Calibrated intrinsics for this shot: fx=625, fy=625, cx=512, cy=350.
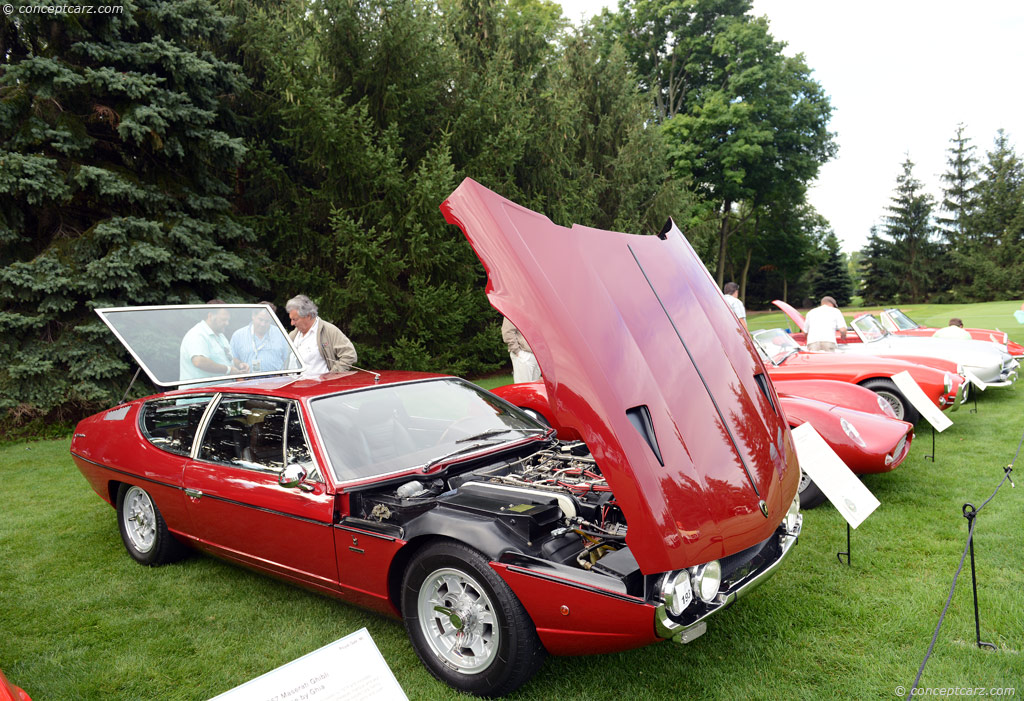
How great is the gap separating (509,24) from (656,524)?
16.7 m

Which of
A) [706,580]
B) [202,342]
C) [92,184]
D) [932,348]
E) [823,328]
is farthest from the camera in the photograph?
[932,348]

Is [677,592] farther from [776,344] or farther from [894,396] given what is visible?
[776,344]

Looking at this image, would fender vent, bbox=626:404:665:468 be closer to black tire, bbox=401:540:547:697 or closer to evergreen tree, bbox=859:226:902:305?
black tire, bbox=401:540:547:697

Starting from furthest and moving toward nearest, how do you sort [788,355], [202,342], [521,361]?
[788,355] → [521,361] → [202,342]

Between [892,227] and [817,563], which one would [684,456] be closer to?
[817,563]

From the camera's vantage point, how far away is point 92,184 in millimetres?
9359

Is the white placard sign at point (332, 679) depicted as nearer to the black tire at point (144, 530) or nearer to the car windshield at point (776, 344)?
the black tire at point (144, 530)

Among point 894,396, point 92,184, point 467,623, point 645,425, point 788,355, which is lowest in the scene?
point 467,623

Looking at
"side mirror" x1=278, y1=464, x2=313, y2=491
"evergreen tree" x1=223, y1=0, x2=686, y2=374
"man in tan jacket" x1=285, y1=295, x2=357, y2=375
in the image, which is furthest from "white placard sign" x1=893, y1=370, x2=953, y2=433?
"evergreen tree" x1=223, y1=0, x2=686, y2=374

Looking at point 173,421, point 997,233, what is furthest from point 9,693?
point 997,233

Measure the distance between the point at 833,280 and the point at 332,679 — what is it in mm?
51783

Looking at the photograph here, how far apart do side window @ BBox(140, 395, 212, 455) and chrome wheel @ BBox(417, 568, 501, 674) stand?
6.99 ft

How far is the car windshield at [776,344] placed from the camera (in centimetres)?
830

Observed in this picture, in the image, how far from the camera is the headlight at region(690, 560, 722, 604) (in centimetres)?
258
